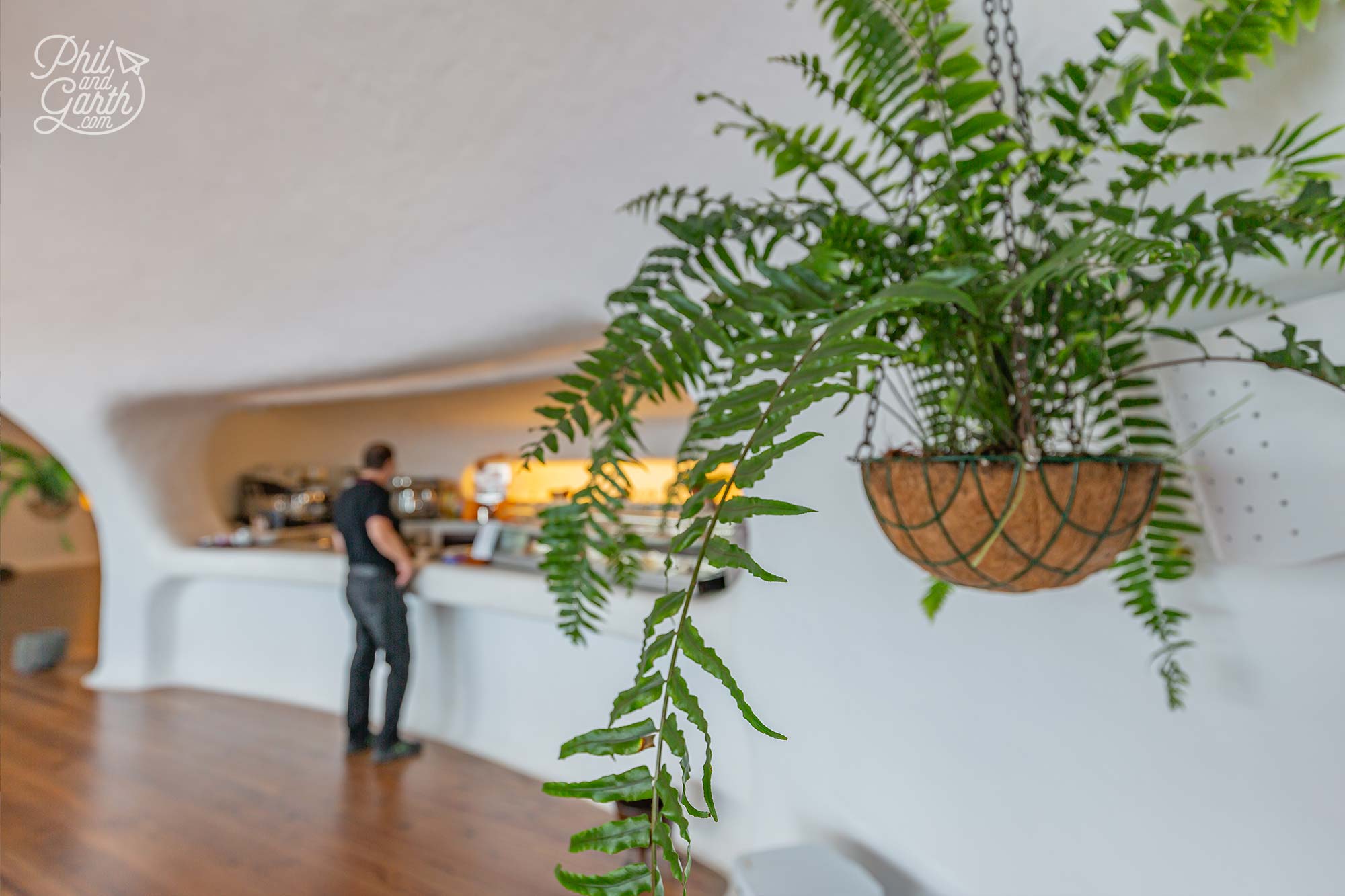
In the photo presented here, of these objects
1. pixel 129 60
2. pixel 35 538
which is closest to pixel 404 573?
pixel 35 538

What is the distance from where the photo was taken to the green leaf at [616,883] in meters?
0.37

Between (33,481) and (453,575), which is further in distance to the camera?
(453,575)

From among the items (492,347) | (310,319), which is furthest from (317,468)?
(310,319)

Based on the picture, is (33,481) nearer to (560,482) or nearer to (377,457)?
(377,457)

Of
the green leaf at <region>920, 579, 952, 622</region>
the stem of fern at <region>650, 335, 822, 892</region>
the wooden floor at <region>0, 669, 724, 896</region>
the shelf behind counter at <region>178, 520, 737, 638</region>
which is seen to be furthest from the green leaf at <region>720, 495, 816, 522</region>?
the shelf behind counter at <region>178, 520, 737, 638</region>

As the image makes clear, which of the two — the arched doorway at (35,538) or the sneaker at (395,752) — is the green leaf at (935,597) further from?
the sneaker at (395,752)

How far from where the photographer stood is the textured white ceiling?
0.65m

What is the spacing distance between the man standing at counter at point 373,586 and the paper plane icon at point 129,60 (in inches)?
90.7

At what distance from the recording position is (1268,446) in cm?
94

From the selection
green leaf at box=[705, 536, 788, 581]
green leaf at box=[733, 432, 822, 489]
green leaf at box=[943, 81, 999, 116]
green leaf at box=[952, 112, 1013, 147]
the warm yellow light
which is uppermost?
green leaf at box=[943, 81, 999, 116]

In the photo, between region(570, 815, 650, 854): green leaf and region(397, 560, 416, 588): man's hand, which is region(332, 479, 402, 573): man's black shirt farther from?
region(570, 815, 650, 854): green leaf

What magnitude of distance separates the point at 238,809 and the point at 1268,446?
1914 mm

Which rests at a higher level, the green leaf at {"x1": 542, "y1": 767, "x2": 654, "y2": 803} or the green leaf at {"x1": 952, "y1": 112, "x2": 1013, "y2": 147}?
the green leaf at {"x1": 952, "y1": 112, "x2": 1013, "y2": 147}

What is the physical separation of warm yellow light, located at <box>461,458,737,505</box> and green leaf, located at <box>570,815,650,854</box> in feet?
14.8
